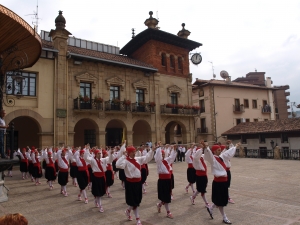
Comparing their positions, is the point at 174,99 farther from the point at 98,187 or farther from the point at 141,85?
the point at 98,187

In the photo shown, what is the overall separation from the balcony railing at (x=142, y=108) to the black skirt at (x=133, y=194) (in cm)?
1707

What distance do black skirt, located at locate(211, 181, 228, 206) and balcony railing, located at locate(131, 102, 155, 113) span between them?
1746 cm

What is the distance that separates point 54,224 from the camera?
22.2ft

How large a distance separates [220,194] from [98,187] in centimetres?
396

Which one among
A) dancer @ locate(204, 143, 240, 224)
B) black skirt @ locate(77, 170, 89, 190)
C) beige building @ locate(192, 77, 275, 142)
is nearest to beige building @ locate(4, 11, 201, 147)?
beige building @ locate(192, 77, 275, 142)

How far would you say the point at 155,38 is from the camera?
26.6 metres

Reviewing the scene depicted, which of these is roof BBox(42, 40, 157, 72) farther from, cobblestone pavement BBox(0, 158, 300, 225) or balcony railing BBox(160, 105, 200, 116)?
cobblestone pavement BBox(0, 158, 300, 225)

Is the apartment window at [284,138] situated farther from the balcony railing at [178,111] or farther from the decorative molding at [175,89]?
the decorative molding at [175,89]

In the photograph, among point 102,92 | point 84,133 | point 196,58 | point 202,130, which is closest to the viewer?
point 102,92

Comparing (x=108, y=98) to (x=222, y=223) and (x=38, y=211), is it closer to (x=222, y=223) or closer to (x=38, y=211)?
(x=38, y=211)

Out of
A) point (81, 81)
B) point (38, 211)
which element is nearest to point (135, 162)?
point (38, 211)

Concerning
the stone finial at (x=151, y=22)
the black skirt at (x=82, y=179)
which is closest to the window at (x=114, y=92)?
the stone finial at (x=151, y=22)

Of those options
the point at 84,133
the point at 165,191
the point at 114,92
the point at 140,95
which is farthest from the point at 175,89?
the point at 165,191

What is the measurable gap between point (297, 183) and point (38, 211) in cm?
1115
